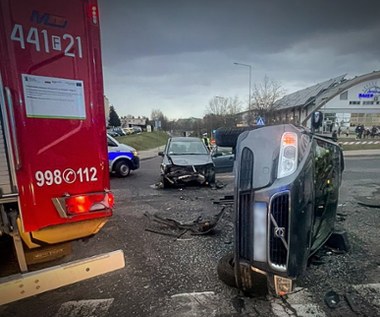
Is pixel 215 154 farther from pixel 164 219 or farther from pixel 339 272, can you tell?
pixel 339 272

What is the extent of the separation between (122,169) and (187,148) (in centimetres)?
311

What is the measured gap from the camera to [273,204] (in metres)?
2.11

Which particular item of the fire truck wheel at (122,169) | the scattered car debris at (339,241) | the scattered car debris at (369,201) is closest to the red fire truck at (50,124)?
the scattered car debris at (339,241)

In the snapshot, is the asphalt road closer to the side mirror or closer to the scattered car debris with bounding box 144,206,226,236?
the scattered car debris with bounding box 144,206,226,236

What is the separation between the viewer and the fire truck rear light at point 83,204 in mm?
2332

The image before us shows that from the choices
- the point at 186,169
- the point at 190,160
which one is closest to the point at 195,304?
the point at 186,169

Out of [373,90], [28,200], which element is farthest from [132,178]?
[373,90]

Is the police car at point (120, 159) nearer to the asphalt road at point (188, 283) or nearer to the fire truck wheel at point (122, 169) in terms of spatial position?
the fire truck wheel at point (122, 169)

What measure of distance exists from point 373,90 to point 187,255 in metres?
49.0

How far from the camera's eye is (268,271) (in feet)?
7.21

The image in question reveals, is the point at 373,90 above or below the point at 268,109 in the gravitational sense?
above

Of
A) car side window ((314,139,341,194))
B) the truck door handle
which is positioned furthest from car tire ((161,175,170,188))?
the truck door handle

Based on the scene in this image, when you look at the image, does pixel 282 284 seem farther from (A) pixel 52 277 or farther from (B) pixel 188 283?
(A) pixel 52 277

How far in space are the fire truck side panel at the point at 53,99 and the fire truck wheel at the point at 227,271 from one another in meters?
1.56
